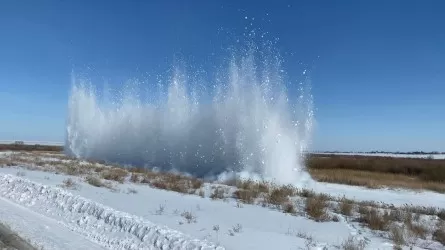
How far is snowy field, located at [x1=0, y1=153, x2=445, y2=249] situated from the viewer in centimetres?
934

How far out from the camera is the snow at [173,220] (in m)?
9.62

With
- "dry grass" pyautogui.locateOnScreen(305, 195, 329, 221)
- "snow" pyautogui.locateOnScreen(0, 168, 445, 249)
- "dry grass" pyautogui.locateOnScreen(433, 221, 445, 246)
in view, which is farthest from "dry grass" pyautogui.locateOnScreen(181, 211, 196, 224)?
"dry grass" pyautogui.locateOnScreen(433, 221, 445, 246)

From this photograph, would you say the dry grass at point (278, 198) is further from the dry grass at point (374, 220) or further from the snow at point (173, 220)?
the dry grass at point (374, 220)

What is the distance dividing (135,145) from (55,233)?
31762 millimetres

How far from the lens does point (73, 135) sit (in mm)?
54750

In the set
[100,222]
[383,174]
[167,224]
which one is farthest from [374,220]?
[383,174]

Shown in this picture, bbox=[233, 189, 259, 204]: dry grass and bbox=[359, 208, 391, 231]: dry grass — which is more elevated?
bbox=[233, 189, 259, 204]: dry grass

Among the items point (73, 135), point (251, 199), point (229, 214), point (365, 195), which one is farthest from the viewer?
point (73, 135)

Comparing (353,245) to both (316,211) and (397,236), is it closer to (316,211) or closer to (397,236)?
(397,236)

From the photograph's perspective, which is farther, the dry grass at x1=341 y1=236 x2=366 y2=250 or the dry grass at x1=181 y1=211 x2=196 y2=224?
the dry grass at x1=181 y1=211 x2=196 y2=224

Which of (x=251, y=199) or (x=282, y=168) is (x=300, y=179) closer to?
(x=282, y=168)

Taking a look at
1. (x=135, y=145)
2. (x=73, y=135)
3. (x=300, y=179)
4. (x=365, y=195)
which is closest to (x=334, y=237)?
(x=365, y=195)

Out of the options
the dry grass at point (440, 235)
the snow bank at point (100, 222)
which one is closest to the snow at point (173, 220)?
the snow bank at point (100, 222)

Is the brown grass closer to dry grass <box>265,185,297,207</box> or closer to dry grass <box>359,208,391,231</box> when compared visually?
dry grass <box>265,185,297,207</box>
